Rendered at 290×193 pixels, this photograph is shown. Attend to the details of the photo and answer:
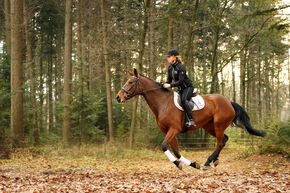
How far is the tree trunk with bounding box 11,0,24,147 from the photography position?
52.2ft

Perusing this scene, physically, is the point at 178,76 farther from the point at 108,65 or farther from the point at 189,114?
the point at 108,65

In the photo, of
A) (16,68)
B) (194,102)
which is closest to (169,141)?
(194,102)

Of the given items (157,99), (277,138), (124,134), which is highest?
(157,99)

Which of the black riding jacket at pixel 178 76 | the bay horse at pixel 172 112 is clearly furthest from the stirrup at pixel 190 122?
the black riding jacket at pixel 178 76

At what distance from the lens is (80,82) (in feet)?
52.5

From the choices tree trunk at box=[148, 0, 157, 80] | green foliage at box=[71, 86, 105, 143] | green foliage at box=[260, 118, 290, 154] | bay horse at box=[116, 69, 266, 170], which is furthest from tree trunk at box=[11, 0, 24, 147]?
green foliage at box=[260, 118, 290, 154]

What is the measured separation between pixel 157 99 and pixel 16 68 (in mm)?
9605

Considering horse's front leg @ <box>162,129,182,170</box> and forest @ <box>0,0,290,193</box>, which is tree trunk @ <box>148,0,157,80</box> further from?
horse's front leg @ <box>162,129,182,170</box>

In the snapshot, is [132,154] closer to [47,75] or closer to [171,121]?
[171,121]

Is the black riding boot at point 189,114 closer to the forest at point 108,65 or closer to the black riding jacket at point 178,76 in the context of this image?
the black riding jacket at point 178,76

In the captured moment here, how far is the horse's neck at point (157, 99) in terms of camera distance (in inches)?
360

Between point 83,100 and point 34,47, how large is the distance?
44.8 feet

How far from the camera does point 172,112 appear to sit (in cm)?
906

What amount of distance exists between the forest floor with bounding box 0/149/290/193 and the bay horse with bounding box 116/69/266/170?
0.92 m
